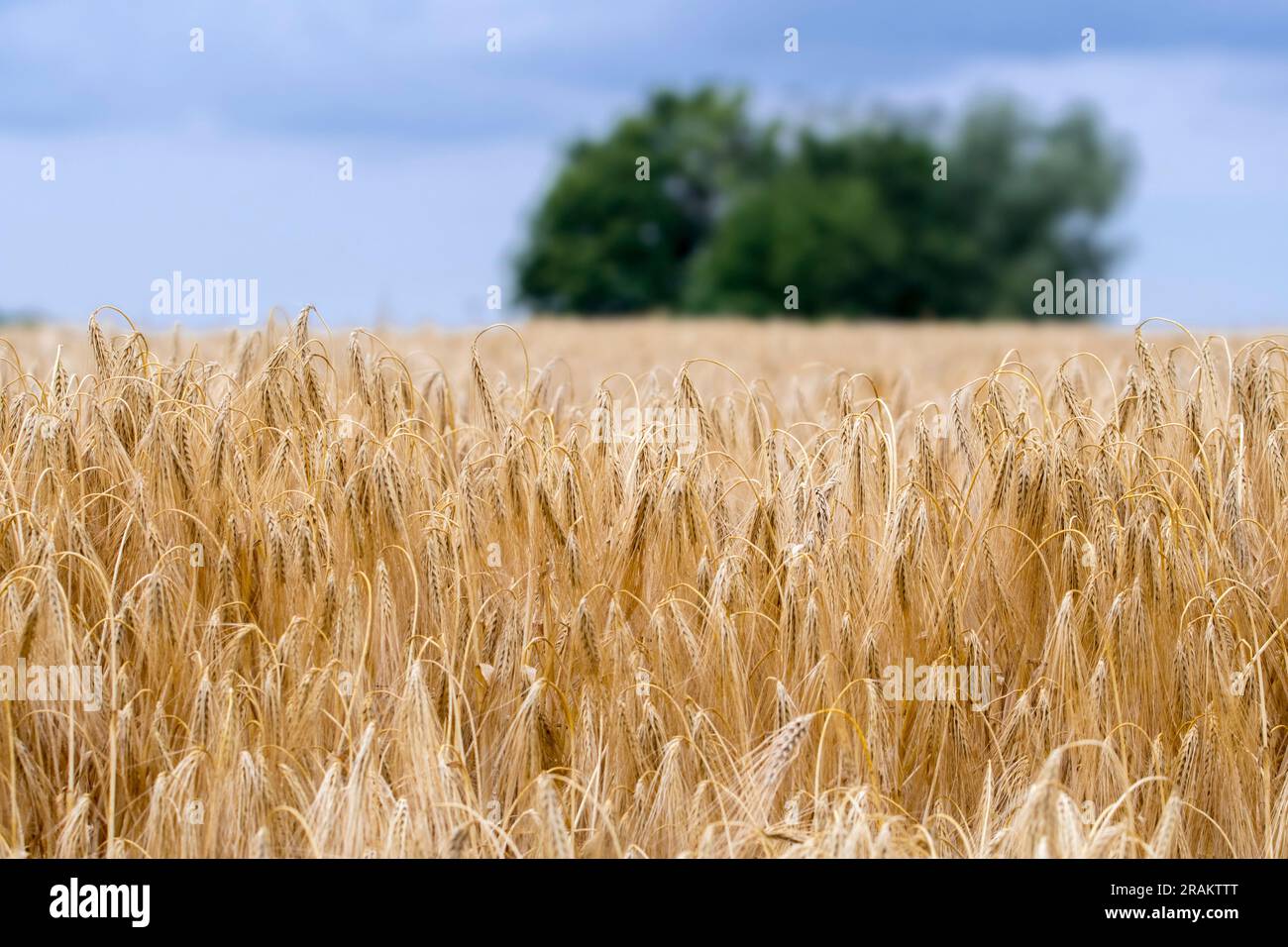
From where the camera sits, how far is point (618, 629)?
3262 millimetres

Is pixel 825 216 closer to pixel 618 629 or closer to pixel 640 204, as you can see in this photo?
pixel 640 204

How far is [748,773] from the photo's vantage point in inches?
118

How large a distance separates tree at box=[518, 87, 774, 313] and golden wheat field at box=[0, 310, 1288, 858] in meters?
42.0

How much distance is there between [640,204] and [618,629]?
44643 millimetres

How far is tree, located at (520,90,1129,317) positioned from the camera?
43.5 meters

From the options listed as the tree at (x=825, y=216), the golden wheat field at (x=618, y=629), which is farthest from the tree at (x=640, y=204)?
the golden wheat field at (x=618, y=629)

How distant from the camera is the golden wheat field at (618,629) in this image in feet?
9.62

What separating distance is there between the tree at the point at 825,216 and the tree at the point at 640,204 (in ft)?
0.19

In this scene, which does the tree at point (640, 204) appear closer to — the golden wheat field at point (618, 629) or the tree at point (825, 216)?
the tree at point (825, 216)

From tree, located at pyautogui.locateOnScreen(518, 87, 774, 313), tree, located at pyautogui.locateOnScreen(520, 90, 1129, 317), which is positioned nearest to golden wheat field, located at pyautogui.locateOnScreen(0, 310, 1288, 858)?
tree, located at pyautogui.locateOnScreen(520, 90, 1129, 317)

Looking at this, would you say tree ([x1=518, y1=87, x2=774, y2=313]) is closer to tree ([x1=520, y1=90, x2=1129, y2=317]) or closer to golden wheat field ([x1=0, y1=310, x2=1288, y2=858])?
tree ([x1=520, y1=90, x2=1129, y2=317])
